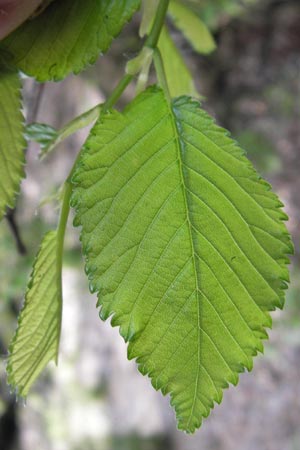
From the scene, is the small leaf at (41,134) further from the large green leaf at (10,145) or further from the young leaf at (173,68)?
the young leaf at (173,68)

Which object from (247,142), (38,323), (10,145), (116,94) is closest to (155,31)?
(116,94)

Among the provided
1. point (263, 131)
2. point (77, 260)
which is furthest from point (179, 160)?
point (263, 131)

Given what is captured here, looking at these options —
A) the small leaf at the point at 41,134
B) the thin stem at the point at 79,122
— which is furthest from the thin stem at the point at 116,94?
the small leaf at the point at 41,134

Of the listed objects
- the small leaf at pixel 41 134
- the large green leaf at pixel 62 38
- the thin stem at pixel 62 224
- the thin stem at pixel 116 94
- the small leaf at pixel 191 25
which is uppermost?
the small leaf at pixel 191 25

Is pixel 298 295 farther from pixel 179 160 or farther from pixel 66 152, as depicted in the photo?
pixel 179 160

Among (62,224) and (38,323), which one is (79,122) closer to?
(62,224)

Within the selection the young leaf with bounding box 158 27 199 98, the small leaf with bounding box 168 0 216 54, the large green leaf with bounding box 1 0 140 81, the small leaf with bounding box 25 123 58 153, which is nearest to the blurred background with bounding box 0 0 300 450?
the small leaf with bounding box 168 0 216 54
